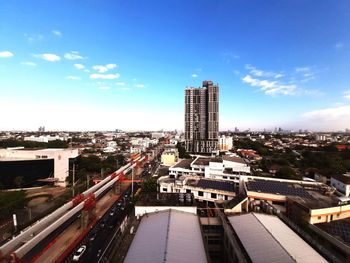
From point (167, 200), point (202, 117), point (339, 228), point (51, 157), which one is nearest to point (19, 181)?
point (51, 157)

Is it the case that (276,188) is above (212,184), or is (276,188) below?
above

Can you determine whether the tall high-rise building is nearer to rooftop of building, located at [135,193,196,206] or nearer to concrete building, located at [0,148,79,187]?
concrete building, located at [0,148,79,187]

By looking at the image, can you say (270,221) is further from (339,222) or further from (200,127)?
(200,127)

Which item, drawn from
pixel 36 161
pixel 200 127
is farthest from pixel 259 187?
pixel 200 127

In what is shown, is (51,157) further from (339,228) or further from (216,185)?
(339,228)

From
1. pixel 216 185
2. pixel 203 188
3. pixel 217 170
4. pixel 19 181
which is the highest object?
pixel 217 170

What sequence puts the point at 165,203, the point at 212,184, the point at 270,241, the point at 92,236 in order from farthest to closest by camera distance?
1. the point at 212,184
2. the point at 92,236
3. the point at 165,203
4. the point at 270,241
